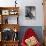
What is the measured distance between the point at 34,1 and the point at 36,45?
50.4 inches

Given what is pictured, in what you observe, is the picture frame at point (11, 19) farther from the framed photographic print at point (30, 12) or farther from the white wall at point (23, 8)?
the framed photographic print at point (30, 12)

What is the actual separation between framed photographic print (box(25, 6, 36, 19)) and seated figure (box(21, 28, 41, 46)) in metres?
0.41

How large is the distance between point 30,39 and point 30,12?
2.64 feet

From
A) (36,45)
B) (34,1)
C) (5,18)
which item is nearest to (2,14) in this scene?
(5,18)

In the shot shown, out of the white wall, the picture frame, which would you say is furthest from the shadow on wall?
the picture frame

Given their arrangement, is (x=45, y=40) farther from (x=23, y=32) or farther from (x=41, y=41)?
(x=23, y=32)

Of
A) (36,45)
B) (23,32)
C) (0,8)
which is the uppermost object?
(0,8)

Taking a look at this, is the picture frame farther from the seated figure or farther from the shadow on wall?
the seated figure

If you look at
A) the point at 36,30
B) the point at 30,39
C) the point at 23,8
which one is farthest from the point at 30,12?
the point at 30,39

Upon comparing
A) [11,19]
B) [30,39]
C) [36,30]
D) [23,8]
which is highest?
[23,8]

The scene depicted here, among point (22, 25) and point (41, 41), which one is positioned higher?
point (22, 25)

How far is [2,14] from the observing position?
179 inches

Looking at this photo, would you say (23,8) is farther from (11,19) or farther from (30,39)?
(30,39)

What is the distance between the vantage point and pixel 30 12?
15.3ft
